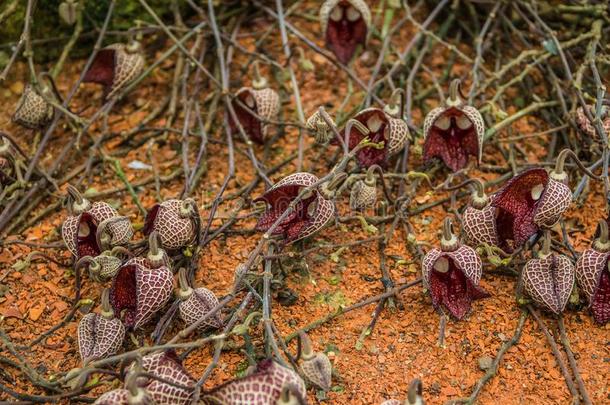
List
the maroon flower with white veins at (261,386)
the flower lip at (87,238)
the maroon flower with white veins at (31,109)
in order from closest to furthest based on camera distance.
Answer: the maroon flower with white veins at (261,386)
the flower lip at (87,238)
the maroon flower with white veins at (31,109)

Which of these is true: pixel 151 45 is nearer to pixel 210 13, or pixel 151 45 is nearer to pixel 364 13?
pixel 210 13

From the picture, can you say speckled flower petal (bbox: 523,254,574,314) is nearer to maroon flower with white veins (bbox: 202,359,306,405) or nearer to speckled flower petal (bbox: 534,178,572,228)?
speckled flower petal (bbox: 534,178,572,228)

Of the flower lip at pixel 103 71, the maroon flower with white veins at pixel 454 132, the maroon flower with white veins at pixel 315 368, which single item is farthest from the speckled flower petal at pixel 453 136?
the flower lip at pixel 103 71

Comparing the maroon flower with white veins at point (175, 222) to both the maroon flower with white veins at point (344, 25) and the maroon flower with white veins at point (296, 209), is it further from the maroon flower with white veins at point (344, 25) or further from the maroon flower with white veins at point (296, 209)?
the maroon flower with white veins at point (344, 25)

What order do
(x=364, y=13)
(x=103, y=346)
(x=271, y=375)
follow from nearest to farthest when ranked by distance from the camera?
(x=271, y=375), (x=103, y=346), (x=364, y=13)

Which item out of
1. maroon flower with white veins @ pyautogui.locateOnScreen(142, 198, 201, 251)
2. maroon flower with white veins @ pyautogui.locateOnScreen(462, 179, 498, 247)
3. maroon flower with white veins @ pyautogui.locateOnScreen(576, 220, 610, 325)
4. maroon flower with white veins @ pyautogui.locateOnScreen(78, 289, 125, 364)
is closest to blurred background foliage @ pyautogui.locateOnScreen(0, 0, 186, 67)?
maroon flower with white veins @ pyautogui.locateOnScreen(142, 198, 201, 251)

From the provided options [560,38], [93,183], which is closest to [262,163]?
[93,183]

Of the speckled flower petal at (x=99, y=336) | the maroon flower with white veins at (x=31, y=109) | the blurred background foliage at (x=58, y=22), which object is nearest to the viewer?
the speckled flower petal at (x=99, y=336)

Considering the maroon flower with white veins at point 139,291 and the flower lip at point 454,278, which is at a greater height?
the flower lip at point 454,278
